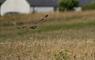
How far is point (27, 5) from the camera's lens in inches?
2798

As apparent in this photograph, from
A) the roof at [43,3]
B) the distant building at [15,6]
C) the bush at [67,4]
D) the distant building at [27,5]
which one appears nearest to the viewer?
the bush at [67,4]

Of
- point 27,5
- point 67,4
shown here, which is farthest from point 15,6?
point 67,4

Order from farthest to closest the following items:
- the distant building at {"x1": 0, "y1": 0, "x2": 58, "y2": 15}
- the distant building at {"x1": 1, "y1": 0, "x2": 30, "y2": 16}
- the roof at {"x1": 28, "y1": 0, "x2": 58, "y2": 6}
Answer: the roof at {"x1": 28, "y1": 0, "x2": 58, "y2": 6} < the distant building at {"x1": 0, "y1": 0, "x2": 58, "y2": 15} < the distant building at {"x1": 1, "y1": 0, "x2": 30, "y2": 16}

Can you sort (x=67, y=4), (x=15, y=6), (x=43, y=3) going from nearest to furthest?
(x=67, y=4)
(x=15, y=6)
(x=43, y=3)

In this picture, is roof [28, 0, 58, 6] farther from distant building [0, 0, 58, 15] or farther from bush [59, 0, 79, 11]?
bush [59, 0, 79, 11]

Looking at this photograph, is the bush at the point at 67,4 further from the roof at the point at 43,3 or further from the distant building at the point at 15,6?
the distant building at the point at 15,6


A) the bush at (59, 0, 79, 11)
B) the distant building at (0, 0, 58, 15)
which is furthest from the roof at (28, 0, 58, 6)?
the bush at (59, 0, 79, 11)

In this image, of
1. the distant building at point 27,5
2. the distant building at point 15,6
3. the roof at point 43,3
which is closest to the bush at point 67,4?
the distant building at point 27,5

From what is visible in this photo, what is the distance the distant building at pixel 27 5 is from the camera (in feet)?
231

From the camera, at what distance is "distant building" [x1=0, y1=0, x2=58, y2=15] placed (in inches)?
2776

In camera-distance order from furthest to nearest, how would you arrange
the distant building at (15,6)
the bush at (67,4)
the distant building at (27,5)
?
1. the distant building at (27,5)
2. the distant building at (15,6)
3. the bush at (67,4)

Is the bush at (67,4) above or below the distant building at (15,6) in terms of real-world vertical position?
above

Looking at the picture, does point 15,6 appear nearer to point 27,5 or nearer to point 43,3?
point 27,5

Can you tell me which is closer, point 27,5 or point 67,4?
point 67,4
